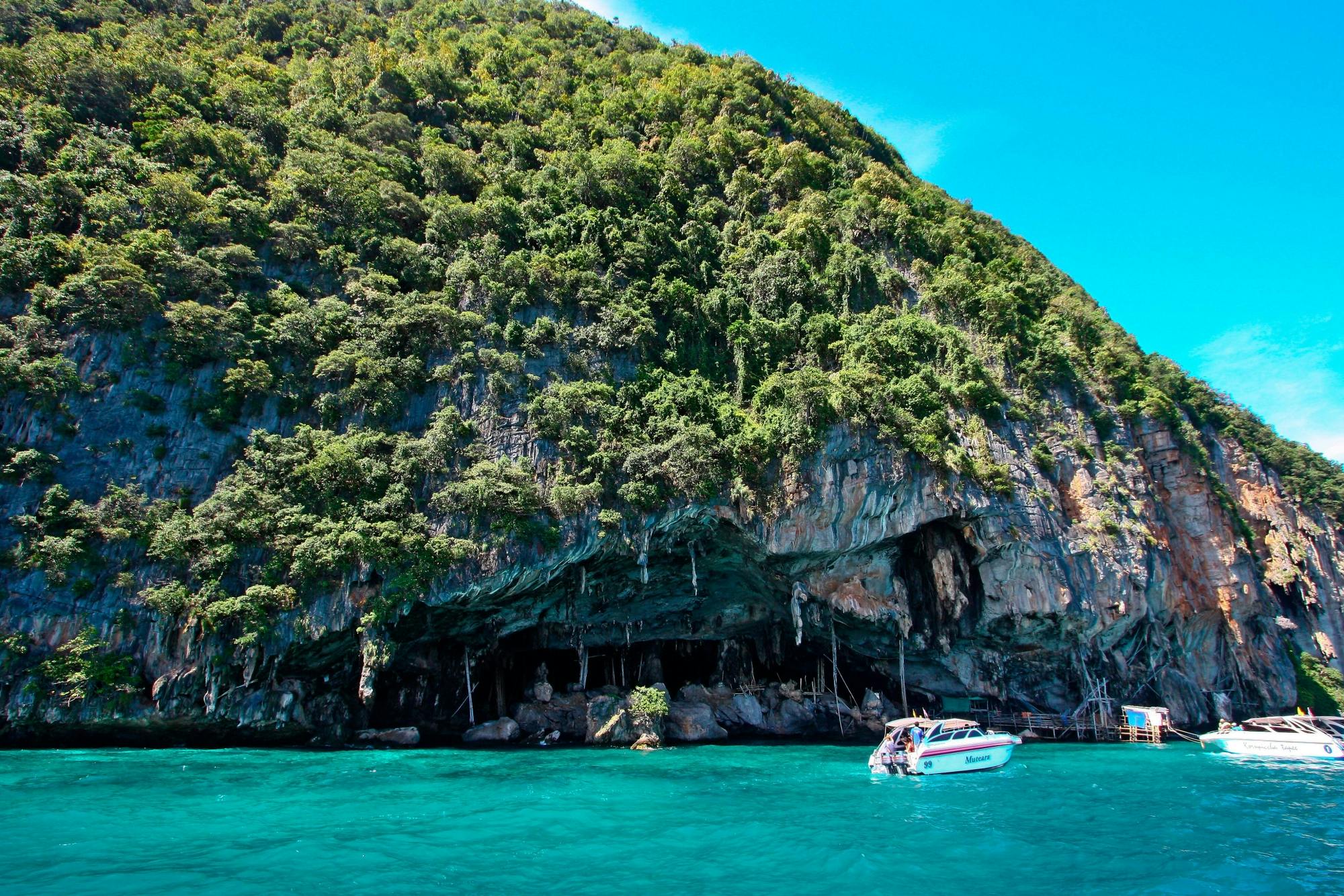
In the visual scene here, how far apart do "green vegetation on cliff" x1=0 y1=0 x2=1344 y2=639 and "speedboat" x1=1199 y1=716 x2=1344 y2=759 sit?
14.1 m

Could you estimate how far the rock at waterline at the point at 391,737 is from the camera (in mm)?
29703

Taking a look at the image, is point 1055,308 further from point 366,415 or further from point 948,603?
point 366,415

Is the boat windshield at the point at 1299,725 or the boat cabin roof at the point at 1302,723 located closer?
the boat windshield at the point at 1299,725

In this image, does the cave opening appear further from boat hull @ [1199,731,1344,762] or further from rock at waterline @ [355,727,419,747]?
boat hull @ [1199,731,1344,762]

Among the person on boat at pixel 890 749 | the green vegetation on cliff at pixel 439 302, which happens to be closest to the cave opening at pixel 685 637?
the green vegetation on cliff at pixel 439 302

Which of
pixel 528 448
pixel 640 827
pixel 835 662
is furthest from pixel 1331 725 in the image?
pixel 528 448

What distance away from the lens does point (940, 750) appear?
949 inches

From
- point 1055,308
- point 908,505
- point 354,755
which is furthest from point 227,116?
point 1055,308

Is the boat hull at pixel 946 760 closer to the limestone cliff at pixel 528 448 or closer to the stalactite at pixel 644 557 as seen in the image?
the limestone cliff at pixel 528 448

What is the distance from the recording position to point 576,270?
3791 cm

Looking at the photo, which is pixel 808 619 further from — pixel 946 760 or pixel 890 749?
pixel 946 760

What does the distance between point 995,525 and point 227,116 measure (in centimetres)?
4959

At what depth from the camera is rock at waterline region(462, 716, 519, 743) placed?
106ft

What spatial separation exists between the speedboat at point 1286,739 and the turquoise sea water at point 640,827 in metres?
5.09
